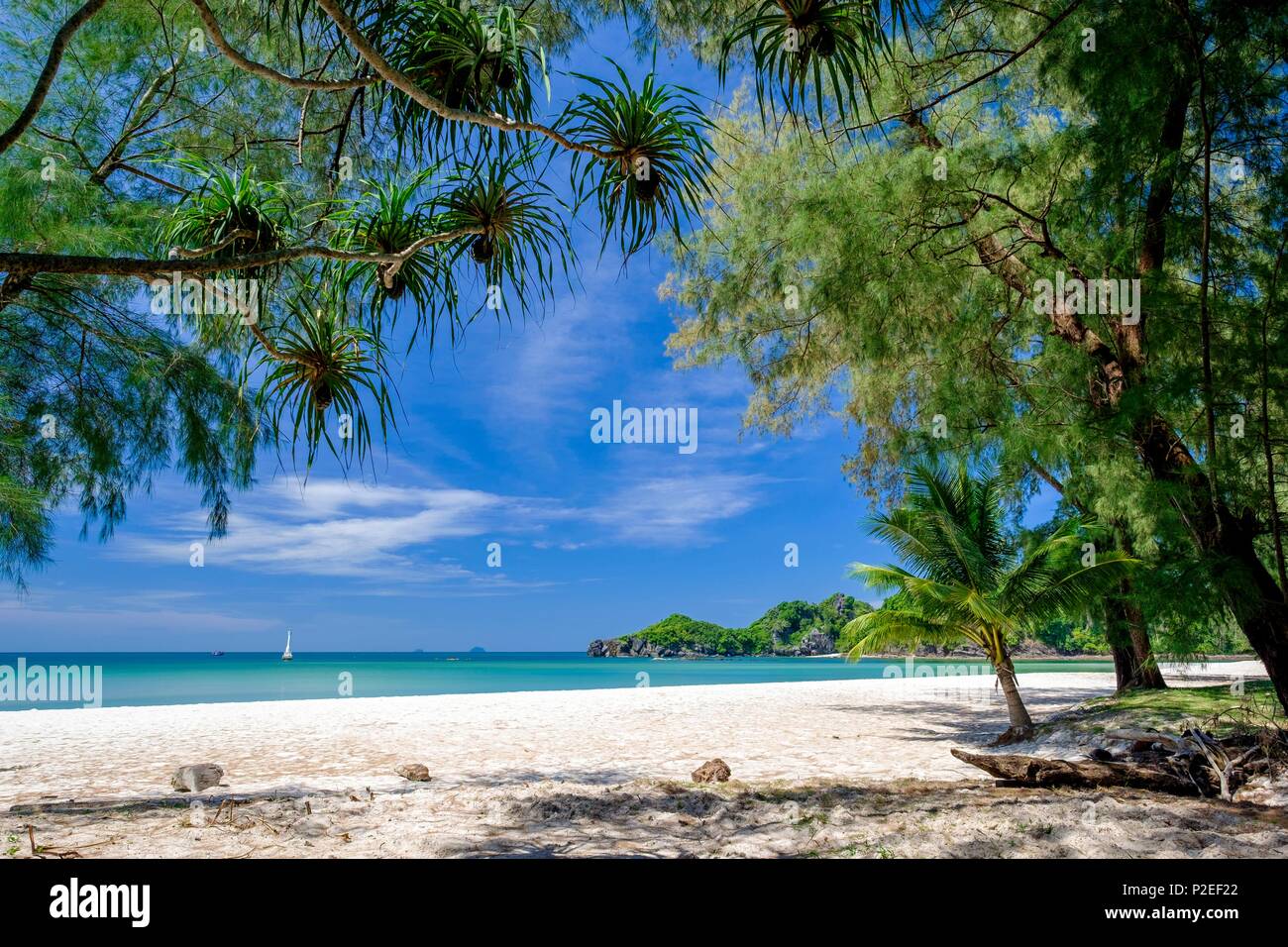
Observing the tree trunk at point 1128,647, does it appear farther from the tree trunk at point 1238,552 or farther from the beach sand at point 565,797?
the tree trunk at point 1238,552

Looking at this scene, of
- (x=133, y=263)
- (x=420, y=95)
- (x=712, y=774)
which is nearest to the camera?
(x=133, y=263)

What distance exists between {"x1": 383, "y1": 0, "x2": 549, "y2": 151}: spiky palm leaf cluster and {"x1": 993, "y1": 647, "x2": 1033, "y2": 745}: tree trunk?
8.05 metres

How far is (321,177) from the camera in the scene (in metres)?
5.77

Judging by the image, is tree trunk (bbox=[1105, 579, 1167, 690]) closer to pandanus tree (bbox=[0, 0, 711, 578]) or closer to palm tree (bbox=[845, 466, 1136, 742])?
palm tree (bbox=[845, 466, 1136, 742])

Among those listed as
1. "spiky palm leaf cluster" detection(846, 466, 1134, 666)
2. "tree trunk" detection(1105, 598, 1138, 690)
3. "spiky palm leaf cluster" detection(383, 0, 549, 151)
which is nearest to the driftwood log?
"spiky palm leaf cluster" detection(846, 466, 1134, 666)

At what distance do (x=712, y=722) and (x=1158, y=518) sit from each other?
7.70 m

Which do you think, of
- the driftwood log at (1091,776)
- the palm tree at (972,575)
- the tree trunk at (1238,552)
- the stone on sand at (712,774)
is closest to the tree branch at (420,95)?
the tree trunk at (1238,552)

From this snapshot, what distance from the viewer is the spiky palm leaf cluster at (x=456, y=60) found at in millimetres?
2768

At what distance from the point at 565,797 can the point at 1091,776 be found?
3.42 meters

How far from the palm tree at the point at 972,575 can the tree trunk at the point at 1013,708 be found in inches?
0.5

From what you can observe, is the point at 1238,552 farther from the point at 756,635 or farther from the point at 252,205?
the point at 756,635

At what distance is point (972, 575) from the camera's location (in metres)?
9.18

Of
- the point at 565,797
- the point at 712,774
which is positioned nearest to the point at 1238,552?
the point at 712,774
